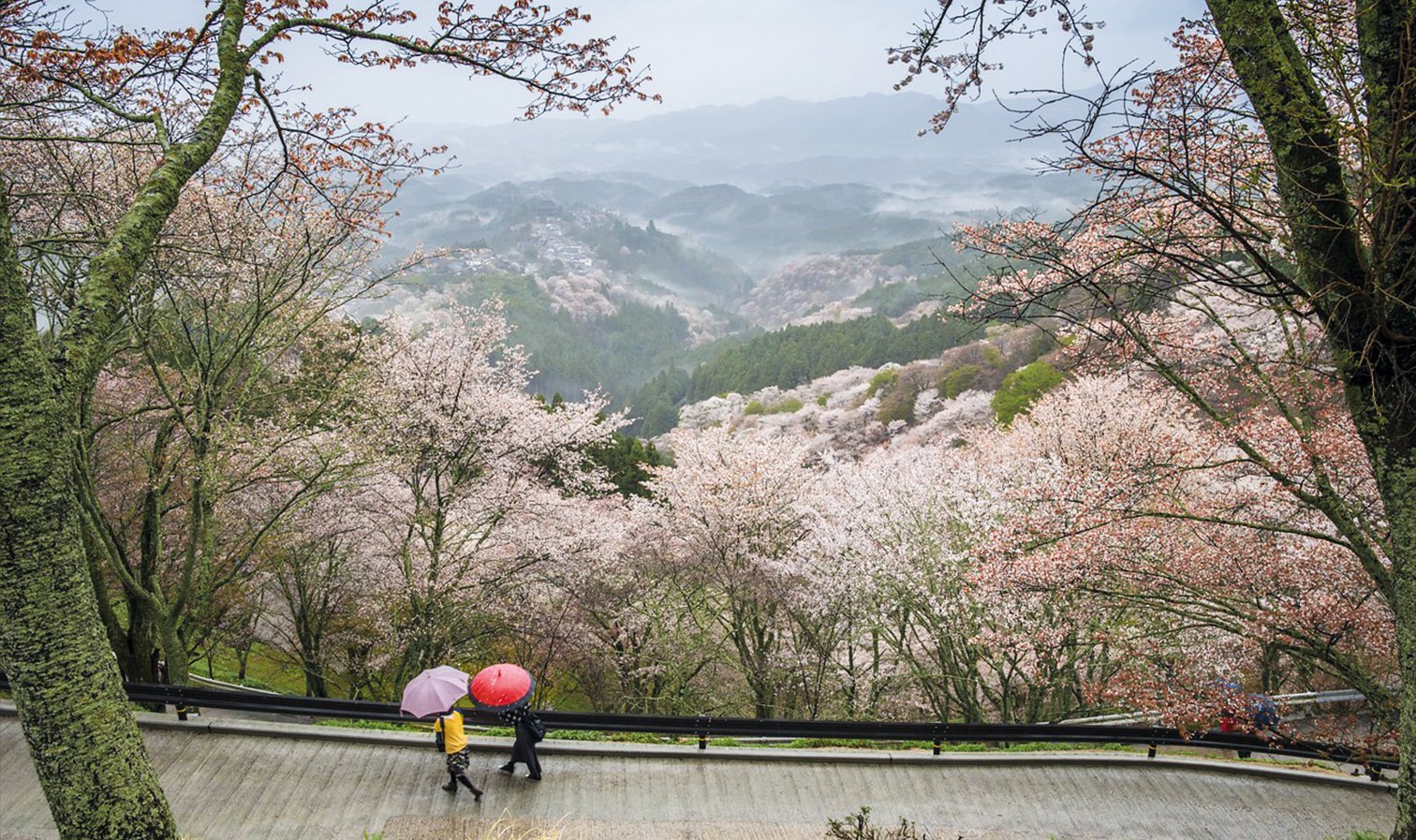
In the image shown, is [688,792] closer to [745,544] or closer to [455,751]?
[455,751]

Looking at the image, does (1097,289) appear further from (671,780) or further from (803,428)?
(803,428)

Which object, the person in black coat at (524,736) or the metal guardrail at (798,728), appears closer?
the person in black coat at (524,736)

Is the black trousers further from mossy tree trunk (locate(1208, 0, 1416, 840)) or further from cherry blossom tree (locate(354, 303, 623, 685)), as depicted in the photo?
cherry blossom tree (locate(354, 303, 623, 685))

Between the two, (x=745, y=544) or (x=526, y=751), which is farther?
(x=745, y=544)

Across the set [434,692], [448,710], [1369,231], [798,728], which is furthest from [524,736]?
[1369,231]

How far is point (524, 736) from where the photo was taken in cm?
715

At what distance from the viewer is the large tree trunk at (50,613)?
135 inches

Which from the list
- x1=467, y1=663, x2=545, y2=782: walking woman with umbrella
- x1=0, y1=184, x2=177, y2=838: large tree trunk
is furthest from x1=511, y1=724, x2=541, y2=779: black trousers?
x1=0, y1=184, x2=177, y2=838: large tree trunk

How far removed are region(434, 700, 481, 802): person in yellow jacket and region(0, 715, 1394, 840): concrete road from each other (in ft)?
0.51

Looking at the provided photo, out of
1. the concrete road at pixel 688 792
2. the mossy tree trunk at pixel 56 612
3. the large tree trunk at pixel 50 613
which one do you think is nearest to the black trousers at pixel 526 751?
the concrete road at pixel 688 792

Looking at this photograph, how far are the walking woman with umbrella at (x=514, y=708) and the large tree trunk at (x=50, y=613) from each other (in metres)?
3.57

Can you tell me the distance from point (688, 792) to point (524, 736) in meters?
1.80

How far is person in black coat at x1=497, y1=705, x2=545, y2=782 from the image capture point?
714cm

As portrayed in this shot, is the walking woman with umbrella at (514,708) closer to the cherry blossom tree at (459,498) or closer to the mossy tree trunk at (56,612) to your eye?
the mossy tree trunk at (56,612)
